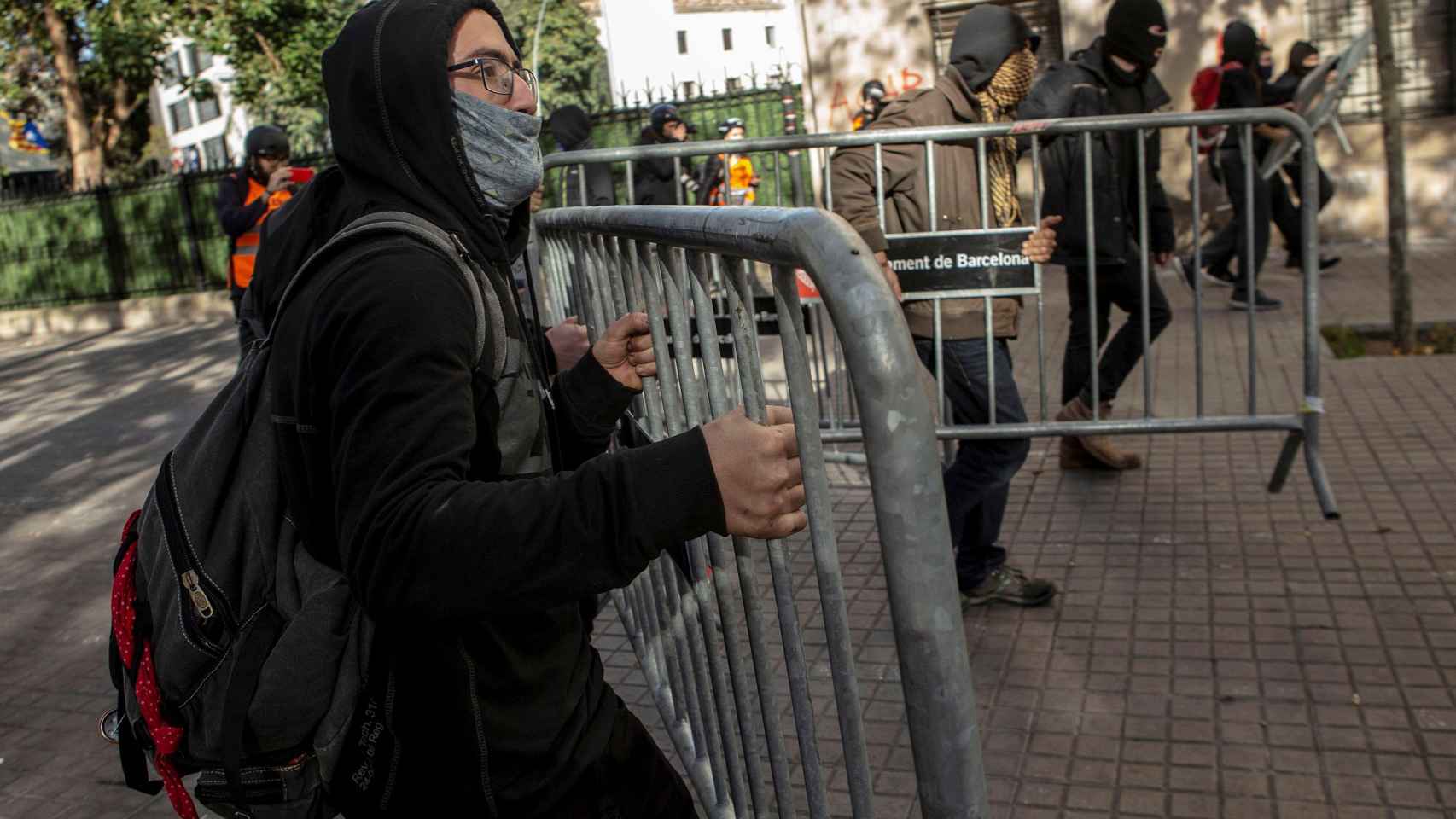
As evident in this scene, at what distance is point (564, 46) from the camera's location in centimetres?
6444

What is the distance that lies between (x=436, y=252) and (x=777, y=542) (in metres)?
0.56

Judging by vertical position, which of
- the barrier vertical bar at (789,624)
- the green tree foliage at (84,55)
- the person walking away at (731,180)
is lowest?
the barrier vertical bar at (789,624)

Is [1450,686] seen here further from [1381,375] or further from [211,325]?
[211,325]

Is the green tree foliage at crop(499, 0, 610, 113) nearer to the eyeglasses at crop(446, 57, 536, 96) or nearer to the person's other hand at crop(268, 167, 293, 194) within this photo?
the person's other hand at crop(268, 167, 293, 194)

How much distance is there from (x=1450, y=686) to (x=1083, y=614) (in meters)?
1.09

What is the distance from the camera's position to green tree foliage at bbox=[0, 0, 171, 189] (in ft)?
56.2

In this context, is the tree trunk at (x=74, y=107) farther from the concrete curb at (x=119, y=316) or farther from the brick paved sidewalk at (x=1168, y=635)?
the brick paved sidewalk at (x=1168, y=635)

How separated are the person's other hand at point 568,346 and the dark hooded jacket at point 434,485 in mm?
553

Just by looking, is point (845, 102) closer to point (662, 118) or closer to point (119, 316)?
point (662, 118)

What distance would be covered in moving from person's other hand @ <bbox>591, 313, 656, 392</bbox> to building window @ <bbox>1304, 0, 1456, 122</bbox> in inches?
500

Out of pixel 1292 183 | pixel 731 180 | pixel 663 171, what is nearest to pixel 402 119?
pixel 663 171

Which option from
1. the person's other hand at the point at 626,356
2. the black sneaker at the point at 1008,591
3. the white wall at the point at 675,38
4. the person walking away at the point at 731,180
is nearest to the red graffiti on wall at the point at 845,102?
the person walking away at the point at 731,180

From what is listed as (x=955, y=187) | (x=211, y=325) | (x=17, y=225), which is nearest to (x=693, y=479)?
(x=955, y=187)

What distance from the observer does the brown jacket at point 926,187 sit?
444 centimetres
